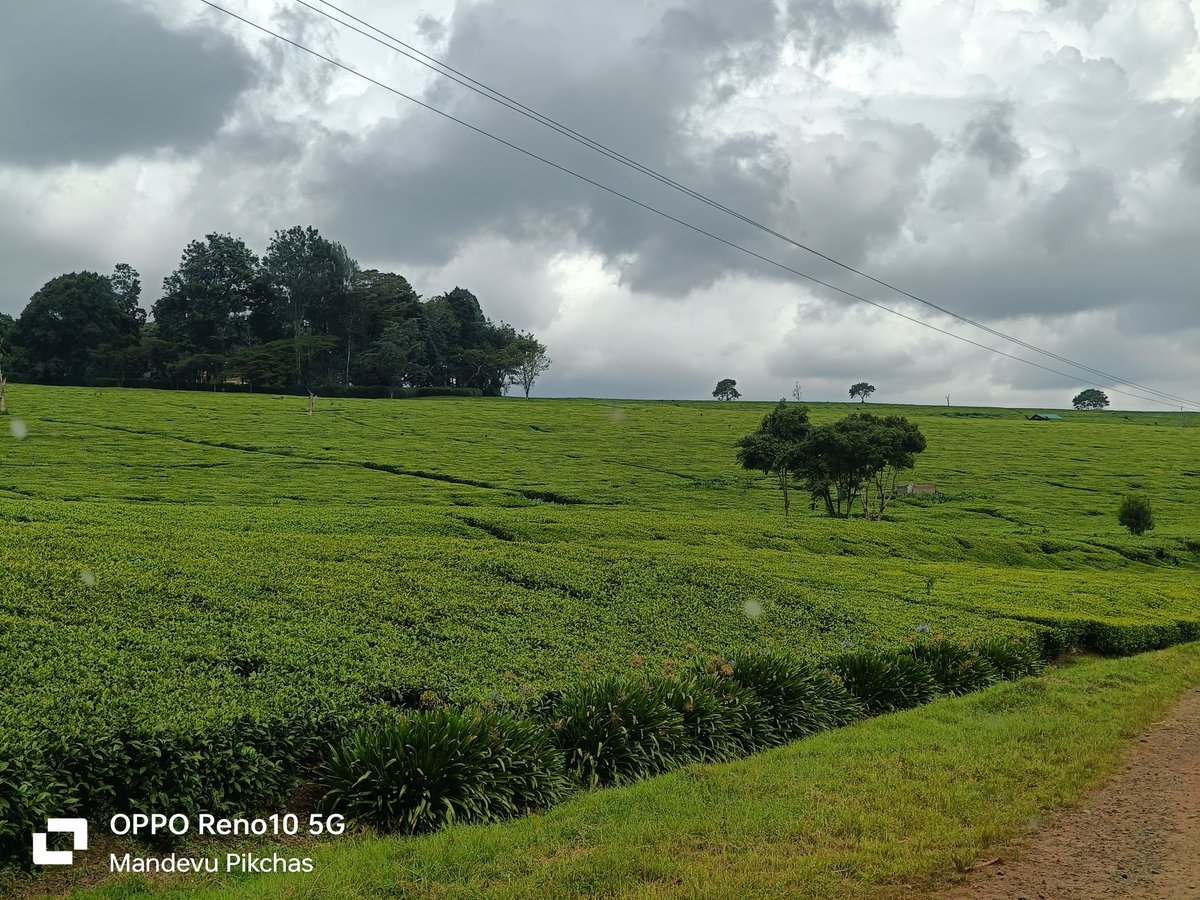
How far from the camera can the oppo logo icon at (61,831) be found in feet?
18.5

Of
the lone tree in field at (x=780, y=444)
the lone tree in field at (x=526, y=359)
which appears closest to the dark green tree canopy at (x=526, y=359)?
the lone tree in field at (x=526, y=359)

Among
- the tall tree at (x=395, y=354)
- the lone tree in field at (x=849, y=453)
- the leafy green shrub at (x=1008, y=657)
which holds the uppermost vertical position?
the tall tree at (x=395, y=354)

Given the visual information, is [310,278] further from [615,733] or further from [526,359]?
[615,733]

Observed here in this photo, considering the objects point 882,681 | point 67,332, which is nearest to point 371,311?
point 67,332

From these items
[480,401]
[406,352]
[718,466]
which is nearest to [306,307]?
[406,352]

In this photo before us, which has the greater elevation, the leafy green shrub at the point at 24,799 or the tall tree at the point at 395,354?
the tall tree at the point at 395,354

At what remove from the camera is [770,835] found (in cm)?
647

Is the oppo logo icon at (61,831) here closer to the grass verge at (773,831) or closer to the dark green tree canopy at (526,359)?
the grass verge at (773,831)

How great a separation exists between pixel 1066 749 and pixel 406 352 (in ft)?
289

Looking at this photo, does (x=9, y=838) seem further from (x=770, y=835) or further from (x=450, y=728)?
(x=770, y=835)

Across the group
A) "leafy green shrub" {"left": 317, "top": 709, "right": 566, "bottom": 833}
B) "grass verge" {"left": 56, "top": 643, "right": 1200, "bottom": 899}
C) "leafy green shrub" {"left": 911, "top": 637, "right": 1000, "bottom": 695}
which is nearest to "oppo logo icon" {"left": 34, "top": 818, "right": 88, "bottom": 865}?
"grass verge" {"left": 56, "top": 643, "right": 1200, "bottom": 899}

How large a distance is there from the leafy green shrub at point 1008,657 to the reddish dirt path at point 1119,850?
5.21m

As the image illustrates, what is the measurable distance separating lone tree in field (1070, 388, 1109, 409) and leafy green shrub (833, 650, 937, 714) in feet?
482

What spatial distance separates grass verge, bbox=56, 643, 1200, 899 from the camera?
557cm
